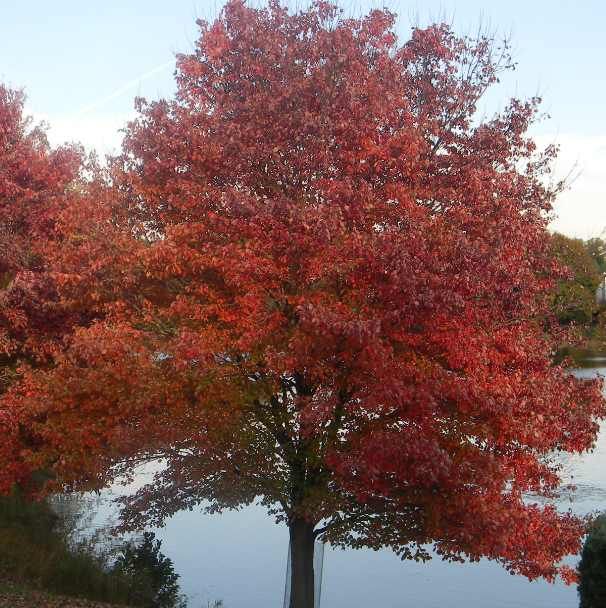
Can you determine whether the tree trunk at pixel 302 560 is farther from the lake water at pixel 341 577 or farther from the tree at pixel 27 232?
the lake water at pixel 341 577

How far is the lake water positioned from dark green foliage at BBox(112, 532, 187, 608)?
4249 millimetres

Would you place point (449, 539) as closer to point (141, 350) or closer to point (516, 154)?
point (141, 350)

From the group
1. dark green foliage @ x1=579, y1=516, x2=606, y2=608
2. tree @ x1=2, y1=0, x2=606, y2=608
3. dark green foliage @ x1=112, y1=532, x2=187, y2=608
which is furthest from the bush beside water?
dark green foliage @ x1=579, y1=516, x2=606, y2=608

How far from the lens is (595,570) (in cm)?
1276

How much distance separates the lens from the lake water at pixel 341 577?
1075 inches

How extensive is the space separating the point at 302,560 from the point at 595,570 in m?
8.02

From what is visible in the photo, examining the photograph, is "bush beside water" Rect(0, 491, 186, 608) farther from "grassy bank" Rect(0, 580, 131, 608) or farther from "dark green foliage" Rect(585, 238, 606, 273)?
"dark green foliage" Rect(585, 238, 606, 273)

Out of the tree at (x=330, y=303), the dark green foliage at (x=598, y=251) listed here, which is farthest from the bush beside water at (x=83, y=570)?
the dark green foliage at (x=598, y=251)

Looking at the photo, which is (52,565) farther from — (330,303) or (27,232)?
(330,303)

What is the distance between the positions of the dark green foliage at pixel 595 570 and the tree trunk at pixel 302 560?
7.52 meters

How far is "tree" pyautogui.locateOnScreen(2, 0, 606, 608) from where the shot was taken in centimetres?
1464

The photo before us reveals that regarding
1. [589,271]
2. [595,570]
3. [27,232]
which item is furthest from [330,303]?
[589,271]

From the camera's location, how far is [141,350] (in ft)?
52.4

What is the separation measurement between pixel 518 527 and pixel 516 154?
8.26 meters
